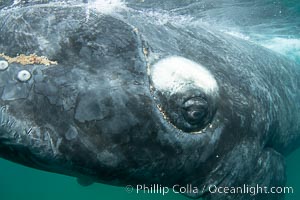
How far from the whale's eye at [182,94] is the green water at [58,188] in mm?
13185

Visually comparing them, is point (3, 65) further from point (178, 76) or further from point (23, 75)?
point (178, 76)

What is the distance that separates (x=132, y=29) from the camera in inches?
210

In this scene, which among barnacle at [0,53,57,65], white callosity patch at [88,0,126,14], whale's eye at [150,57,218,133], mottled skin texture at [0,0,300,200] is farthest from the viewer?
white callosity patch at [88,0,126,14]

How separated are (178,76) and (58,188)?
130548mm

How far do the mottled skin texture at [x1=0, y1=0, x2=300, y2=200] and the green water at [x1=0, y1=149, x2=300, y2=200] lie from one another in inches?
492

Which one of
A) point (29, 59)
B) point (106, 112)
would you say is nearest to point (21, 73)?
point (29, 59)

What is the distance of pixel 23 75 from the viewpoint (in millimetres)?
4539

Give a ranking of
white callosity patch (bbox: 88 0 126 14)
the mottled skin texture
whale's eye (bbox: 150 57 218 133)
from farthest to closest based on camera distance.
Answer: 1. white callosity patch (bbox: 88 0 126 14)
2. whale's eye (bbox: 150 57 218 133)
3. the mottled skin texture

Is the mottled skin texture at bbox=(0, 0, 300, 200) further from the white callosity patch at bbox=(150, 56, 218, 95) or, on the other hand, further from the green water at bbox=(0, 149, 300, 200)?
the green water at bbox=(0, 149, 300, 200)

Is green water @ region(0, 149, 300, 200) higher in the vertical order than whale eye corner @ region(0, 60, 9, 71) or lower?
lower

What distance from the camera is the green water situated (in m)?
21.7

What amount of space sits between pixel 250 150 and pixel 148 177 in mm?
2281

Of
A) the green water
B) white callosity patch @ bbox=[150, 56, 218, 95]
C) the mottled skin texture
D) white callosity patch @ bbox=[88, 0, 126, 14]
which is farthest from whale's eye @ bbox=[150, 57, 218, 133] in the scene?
the green water

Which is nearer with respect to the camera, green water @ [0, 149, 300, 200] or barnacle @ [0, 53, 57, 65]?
barnacle @ [0, 53, 57, 65]
